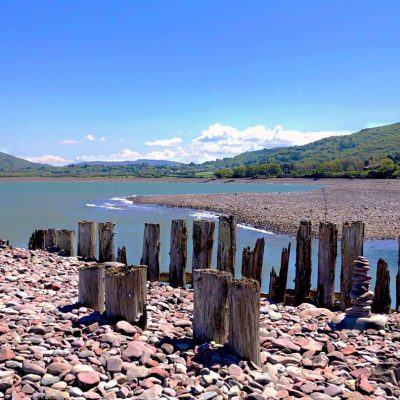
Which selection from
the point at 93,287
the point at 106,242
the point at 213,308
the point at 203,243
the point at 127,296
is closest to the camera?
the point at 213,308

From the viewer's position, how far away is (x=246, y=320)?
682 centimetres

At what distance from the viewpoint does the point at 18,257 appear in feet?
45.0

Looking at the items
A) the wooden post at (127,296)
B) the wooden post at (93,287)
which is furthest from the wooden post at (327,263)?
the wooden post at (93,287)

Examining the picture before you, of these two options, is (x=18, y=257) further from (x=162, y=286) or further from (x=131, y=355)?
(x=131, y=355)

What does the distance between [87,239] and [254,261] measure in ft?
18.1

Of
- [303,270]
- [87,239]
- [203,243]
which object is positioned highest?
[203,243]

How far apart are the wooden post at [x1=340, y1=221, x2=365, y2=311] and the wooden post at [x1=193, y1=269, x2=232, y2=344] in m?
4.73

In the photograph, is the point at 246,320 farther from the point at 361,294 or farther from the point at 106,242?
the point at 106,242

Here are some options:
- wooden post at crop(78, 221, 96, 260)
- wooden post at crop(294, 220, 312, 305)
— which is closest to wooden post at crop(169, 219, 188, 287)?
wooden post at crop(294, 220, 312, 305)

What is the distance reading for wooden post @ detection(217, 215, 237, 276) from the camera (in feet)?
39.7

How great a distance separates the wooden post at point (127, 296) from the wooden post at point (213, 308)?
3.32 ft

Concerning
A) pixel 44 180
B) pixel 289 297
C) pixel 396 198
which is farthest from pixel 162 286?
pixel 44 180

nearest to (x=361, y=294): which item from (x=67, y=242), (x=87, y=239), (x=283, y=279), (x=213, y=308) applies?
(x=283, y=279)

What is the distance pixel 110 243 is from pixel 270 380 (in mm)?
8950
